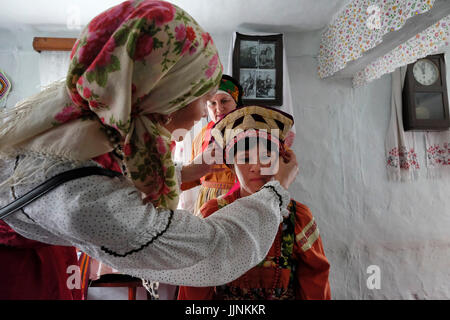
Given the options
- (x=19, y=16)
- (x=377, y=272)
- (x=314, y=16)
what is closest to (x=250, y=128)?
(x=314, y=16)

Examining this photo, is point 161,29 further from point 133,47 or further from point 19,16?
point 19,16

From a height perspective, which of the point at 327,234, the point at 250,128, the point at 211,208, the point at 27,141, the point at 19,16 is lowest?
the point at 327,234

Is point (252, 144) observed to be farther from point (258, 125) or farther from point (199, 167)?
point (199, 167)

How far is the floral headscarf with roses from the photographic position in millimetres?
425

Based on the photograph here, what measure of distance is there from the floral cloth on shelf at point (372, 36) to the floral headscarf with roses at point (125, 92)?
4.10 ft

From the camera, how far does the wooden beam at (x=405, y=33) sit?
1.20m

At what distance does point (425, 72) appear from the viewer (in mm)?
2010

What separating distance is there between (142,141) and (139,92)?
0.09 m

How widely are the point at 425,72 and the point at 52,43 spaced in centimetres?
288

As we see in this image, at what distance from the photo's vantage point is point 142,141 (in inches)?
18.5

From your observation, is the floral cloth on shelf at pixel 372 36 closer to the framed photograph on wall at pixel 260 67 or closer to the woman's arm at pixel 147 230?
the framed photograph on wall at pixel 260 67

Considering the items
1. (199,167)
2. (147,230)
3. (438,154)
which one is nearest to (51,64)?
(199,167)

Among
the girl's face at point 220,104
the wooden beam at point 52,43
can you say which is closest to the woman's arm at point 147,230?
the girl's face at point 220,104

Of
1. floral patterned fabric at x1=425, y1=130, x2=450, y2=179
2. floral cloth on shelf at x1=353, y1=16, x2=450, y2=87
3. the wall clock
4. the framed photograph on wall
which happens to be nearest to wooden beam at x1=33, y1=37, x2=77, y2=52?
the framed photograph on wall
